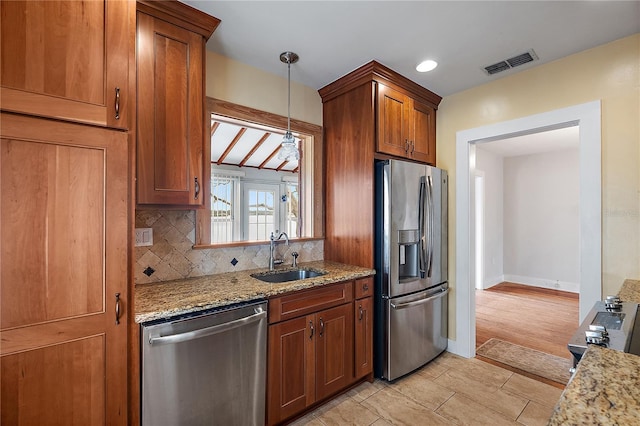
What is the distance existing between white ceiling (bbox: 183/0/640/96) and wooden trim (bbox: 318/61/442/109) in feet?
0.20

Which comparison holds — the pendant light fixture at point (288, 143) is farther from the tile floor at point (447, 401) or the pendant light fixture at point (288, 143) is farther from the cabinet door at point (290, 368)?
the tile floor at point (447, 401)

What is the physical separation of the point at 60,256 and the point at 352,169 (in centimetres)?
207

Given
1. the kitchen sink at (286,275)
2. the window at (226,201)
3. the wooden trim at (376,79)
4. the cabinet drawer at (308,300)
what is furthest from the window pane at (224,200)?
the cabinet drawer at (308,300)

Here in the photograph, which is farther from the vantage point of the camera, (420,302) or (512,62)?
(420,302)

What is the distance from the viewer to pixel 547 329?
142 inches

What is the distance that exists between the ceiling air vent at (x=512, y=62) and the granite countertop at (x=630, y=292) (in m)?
1.75

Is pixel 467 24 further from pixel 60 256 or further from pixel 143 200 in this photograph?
pixel 60 256

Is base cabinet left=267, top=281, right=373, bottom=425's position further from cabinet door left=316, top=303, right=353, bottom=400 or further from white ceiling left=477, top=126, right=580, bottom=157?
white ceiling left=477, top=126, right=580, bottom=157

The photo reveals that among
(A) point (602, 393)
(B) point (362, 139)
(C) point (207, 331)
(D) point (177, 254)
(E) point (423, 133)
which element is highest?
(E) point (423, 133)

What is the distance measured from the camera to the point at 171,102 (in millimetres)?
1800

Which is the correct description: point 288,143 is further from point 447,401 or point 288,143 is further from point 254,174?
point 254,174

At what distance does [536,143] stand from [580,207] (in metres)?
3.50

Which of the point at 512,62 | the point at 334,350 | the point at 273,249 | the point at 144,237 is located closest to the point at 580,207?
the point at 512,62

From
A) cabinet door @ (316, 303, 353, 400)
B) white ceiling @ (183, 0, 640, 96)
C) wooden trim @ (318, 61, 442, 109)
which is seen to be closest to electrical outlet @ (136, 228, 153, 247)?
cabinet door @ (316, 303, 353, 400)
